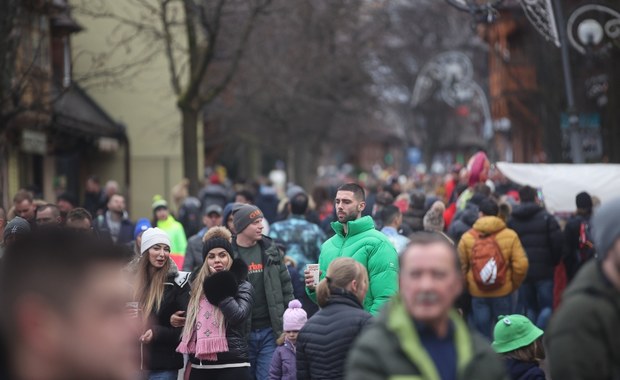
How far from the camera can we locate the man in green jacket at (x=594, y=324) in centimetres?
459

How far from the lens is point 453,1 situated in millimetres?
15375

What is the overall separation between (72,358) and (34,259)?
1.04 feet

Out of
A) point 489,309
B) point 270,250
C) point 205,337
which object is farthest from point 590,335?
Result: point 489,309

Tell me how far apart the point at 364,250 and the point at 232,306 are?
1.09 m

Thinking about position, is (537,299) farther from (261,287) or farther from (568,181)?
(261,287)

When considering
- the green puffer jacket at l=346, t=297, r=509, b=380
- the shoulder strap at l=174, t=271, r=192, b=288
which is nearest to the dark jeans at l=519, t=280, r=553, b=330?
the shoulder strap at l=174, t=271, r=192, b=288

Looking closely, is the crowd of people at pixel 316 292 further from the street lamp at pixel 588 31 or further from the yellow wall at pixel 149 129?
the yellow wall at pixel 149 129

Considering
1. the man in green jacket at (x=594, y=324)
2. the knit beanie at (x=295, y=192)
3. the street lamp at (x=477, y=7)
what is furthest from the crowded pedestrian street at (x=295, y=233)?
the street lamp at (x=477, y=7)

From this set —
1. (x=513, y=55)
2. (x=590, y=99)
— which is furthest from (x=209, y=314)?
(x=513, y=55)

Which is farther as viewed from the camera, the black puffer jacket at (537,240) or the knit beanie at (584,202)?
the knit beanie at (584,202)

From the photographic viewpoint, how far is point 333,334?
23.1ft

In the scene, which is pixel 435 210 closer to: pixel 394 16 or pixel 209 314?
pixel 209 314

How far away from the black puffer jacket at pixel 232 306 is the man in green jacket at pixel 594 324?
431 cm

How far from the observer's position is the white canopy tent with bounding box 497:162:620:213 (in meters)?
17.0
